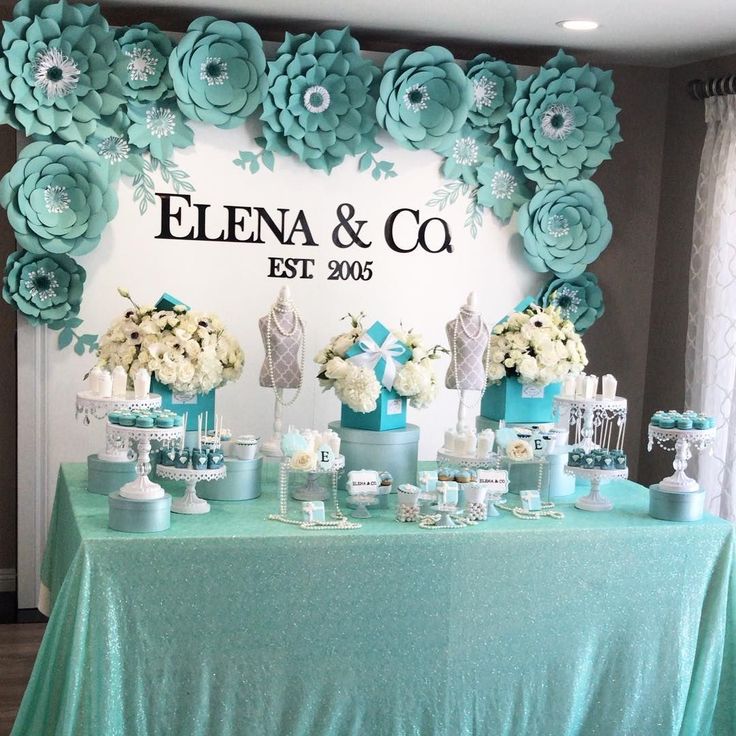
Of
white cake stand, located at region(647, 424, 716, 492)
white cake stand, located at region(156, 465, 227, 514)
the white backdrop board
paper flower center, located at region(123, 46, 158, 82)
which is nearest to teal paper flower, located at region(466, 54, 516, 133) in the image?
the white backdrop board

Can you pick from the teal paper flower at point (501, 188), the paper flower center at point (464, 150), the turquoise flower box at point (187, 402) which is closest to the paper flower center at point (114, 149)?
the turquoise flower box at point (187, 402)

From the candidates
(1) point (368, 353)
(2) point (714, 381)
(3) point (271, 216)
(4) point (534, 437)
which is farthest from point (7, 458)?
(2) point (714, 381)

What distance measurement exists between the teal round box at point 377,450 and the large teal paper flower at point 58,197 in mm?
1415

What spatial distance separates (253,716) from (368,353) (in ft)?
3.56

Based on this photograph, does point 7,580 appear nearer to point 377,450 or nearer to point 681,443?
point 377,450

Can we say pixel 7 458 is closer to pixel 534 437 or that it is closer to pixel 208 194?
pixel 208 194

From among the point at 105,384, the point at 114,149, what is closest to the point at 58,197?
the point at 114,149

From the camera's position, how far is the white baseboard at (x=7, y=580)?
4488 millimetres

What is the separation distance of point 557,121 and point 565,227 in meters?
0.44

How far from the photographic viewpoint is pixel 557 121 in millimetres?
4461

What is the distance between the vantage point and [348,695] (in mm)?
2867

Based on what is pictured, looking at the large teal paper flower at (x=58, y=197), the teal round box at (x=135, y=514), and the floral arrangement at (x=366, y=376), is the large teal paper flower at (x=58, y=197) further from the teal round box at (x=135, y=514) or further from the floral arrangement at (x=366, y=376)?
the teal round box at (x=135, y=514)

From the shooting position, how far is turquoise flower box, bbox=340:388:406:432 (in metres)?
3.22

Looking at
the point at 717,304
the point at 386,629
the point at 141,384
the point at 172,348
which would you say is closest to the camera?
the point at 386,629
